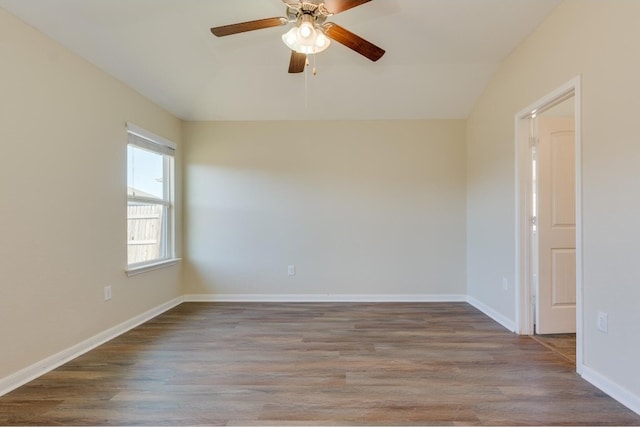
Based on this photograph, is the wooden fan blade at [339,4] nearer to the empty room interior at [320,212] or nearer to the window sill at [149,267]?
the empty room interior at [320,212]

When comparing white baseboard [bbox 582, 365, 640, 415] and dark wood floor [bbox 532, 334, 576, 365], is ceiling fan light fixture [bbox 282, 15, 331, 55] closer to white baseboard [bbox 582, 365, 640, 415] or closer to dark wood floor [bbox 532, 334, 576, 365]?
white baseboard [bbox 582, 365, 640, 415]

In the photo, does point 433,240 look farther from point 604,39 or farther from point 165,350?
point 165,350

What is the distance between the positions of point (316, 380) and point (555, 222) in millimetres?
2488

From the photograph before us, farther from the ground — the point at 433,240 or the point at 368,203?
the point at 368,203

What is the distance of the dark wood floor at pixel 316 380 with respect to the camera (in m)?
1.73

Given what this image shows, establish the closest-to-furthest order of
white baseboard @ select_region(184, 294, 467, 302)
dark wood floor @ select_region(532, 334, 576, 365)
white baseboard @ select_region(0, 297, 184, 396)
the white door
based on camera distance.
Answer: white baseboard @ select_region(0, 297, 184, 396) < dark wood floor @ select_region(532, 334, 576, 365) < the white door < white baseboard @ select_region(184, 294, 467, 302)

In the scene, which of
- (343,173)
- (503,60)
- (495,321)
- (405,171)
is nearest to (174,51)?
(343,173)

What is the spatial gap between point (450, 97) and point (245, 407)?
11.8ft

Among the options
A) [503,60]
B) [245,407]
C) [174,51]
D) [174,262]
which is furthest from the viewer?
[174,262]

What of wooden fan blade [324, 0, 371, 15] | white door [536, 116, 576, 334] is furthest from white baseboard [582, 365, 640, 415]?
wooden fan blade [324, 0, 371, 15]

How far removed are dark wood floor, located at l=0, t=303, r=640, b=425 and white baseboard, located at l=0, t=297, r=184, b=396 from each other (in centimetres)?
7

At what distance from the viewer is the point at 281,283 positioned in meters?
4.08

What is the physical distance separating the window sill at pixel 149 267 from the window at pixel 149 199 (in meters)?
0.02

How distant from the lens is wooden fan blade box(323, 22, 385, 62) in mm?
1996
